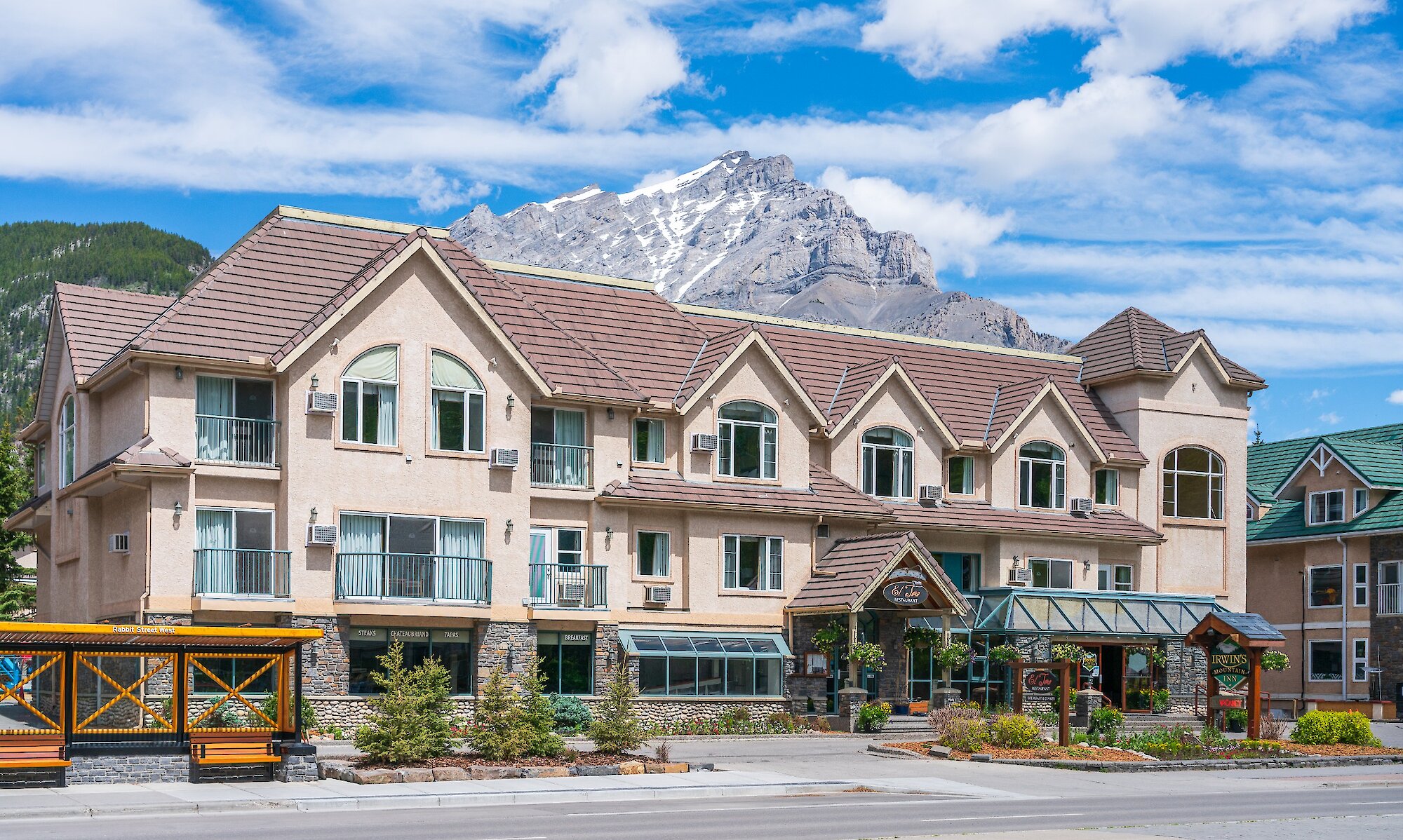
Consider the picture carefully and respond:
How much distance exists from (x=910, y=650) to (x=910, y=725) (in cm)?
321

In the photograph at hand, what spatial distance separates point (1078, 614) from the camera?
1876 inches

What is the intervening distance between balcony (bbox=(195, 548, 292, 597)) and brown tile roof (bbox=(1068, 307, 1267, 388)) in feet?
97.8

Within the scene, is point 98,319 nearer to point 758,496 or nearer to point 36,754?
point 758,496

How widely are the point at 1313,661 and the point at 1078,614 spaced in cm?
1854

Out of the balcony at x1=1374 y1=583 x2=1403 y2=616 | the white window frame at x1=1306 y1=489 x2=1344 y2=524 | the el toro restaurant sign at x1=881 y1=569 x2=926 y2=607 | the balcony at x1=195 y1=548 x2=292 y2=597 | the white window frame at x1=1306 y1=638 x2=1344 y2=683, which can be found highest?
the white window frame at x1=1306 y1=489 x2=1344 y2=524

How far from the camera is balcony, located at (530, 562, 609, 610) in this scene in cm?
4094

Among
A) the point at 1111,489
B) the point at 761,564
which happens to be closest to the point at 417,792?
the point at 761,564

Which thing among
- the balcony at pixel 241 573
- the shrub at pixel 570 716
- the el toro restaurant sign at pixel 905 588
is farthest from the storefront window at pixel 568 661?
the el toro restaurant sign at pixel 905 588

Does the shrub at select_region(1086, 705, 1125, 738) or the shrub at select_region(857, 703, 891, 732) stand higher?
the shrub at select_region(1086, 705, 1125, 738)

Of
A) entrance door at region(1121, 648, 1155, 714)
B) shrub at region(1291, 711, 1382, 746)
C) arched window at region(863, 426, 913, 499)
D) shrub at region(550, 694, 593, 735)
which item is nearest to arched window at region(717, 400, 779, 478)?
arched window at region(863, 426, 913, 499)

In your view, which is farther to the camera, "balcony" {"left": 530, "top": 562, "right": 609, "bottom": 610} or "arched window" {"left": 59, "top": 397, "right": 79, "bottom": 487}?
"arched window" {"left": 59, "top": 397, "right": 79, "bottom": 487}

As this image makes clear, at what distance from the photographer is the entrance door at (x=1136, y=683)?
48.6 m

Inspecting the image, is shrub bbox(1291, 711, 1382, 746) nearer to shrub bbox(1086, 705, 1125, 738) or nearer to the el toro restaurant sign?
shrub bbox(1086, 705, 1125, 738)

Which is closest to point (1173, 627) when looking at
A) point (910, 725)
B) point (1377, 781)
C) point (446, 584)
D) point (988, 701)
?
point (988, 701)
